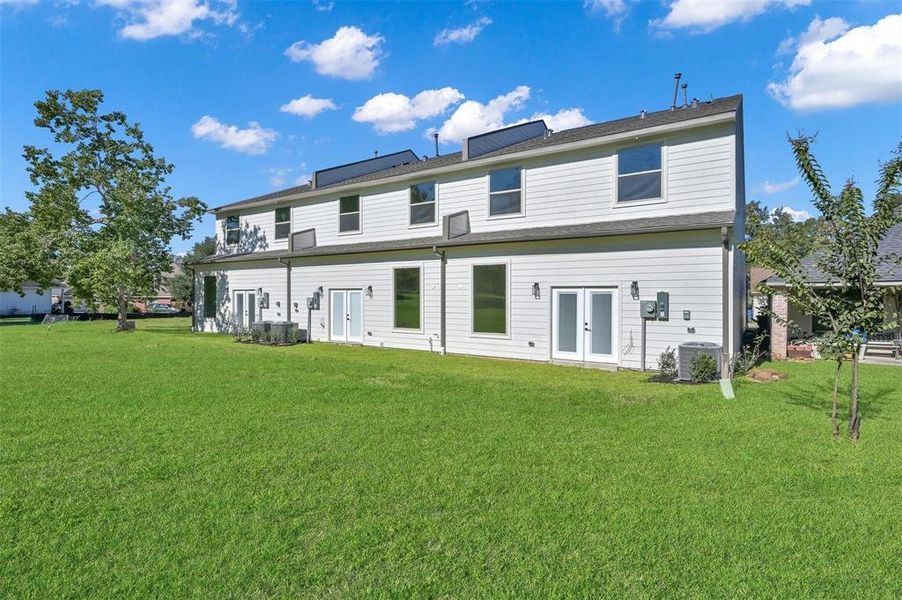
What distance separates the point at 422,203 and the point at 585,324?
6657 mm

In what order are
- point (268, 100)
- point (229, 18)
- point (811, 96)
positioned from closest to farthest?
point (229, 18) → point (268, 100) → point (811, 96)

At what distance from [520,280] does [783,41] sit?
9833 millimetres

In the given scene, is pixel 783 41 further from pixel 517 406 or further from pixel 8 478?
pixel 8 478

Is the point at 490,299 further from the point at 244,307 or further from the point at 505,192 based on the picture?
the point at 244,307

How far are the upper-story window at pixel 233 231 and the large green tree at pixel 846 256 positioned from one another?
66.2ft

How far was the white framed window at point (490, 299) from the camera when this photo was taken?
13.2 metres

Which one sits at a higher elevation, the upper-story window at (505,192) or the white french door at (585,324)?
the upper-story window at (505,192)

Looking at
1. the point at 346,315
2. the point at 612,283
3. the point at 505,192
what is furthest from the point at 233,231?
the point at 612,283

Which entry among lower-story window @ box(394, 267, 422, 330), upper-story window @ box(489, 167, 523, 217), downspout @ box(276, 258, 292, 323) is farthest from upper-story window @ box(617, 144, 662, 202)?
downspout @ box(276, 258, 292, 323)

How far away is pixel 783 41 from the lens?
524 inches

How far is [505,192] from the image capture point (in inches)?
543

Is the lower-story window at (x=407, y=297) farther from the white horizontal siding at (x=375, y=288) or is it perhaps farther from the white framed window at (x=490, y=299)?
the white framed window at (x=490, y=299)

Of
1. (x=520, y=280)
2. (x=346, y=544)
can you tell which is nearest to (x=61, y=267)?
(x=520, y=280)

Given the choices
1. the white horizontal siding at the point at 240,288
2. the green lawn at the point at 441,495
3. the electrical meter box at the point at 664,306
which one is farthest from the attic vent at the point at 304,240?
the electrical meter box at the point at 664,306
